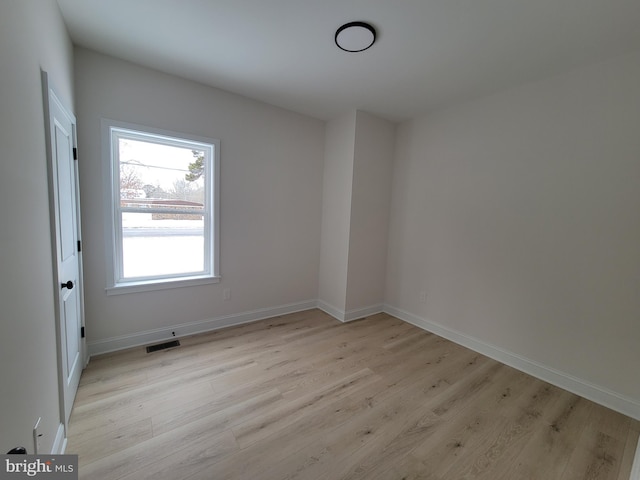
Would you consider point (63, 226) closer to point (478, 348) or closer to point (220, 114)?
point (220, 114)

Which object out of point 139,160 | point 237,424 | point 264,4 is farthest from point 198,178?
point 237,424

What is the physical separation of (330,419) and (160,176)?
2.65 meters

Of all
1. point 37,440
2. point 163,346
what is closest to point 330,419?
point 37,440

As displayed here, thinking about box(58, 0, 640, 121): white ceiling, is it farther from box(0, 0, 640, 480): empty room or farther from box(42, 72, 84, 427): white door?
box(42, 72, 84, 427): white door

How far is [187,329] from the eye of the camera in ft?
9.24

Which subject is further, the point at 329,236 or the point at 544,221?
the point at 329,236

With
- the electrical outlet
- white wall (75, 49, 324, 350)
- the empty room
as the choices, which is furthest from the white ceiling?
the electrical outlet

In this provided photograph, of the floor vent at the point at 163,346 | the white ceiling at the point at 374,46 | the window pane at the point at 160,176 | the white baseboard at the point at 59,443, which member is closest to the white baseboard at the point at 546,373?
the white ceiling at the point at 374,46

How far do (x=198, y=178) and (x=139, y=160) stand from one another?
54 centimetres

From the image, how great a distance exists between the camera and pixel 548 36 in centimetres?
179

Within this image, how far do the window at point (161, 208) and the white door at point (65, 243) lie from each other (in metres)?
0.36

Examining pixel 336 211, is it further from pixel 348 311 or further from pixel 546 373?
pixel 546 373

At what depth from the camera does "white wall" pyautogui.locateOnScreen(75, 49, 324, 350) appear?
2258 mm

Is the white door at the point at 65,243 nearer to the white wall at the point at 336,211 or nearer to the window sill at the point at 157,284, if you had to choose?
the window sill at the point at 157,284
